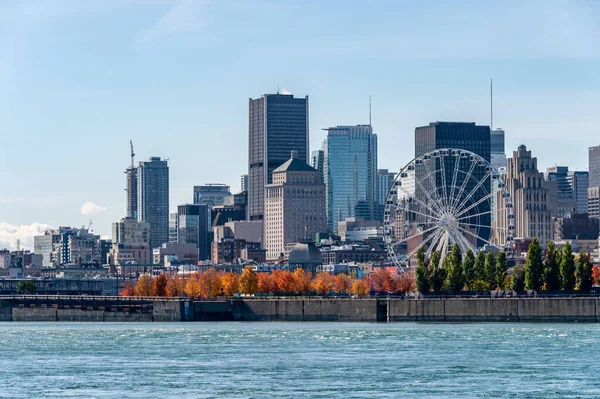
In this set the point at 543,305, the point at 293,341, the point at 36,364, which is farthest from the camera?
the point at 543,305

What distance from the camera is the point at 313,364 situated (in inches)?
4870

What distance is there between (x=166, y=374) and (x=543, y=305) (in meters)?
90.1

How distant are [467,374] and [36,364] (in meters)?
36.0

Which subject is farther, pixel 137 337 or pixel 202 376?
pixel 137 337

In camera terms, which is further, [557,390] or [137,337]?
[137,337]

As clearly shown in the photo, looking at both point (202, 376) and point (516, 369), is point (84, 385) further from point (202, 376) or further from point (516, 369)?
point (516, 369)

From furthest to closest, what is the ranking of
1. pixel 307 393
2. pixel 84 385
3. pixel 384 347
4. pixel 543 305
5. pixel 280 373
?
pixel 543 305 < pixel 384 347 < pixel 280 373 < pixel 84 385 < pixel 307 393

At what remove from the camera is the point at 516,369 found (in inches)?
4616

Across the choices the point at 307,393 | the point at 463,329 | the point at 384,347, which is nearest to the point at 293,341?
the point at 384,347

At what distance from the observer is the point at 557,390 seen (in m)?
103

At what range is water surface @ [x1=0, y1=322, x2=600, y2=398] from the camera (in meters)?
104

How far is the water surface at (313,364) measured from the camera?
104 metres

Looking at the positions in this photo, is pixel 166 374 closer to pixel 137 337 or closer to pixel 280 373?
pixel 280 373

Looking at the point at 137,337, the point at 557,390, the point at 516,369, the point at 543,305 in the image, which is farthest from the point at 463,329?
the point at 557,390
